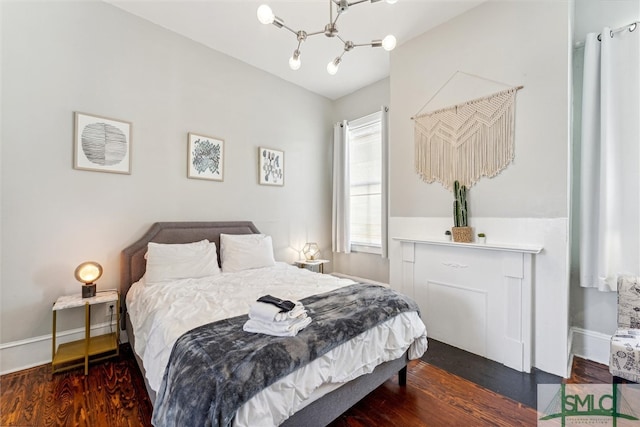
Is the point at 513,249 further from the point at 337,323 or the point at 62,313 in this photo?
the point at 62,313

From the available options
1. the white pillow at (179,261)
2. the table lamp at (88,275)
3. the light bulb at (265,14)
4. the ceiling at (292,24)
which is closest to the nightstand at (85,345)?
the table lamp at (88,275)

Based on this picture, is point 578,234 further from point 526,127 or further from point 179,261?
point 179,261

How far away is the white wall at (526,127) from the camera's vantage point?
2129 mm

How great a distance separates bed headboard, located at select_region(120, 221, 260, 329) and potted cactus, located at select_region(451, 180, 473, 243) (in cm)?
234

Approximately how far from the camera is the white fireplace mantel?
2205mm

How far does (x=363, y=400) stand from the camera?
187cm

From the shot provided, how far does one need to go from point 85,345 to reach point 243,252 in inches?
57.3

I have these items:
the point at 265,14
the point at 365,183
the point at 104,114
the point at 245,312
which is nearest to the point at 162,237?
the point at 104,114

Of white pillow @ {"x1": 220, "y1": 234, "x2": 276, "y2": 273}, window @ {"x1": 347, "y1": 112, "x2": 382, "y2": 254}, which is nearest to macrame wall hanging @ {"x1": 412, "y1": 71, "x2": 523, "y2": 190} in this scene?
window @ {"x1": 347, "y1": 112, "x2": 382, "y2": 254}

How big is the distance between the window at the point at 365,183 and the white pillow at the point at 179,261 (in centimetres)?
216

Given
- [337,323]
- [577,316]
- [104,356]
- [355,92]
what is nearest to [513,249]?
[577,316]

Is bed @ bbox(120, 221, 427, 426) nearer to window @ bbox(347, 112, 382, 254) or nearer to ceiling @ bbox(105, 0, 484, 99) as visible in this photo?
window @ bbox(347, 112, 382, 254)

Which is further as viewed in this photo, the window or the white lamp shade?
the window

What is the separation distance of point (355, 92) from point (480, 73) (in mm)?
2036
